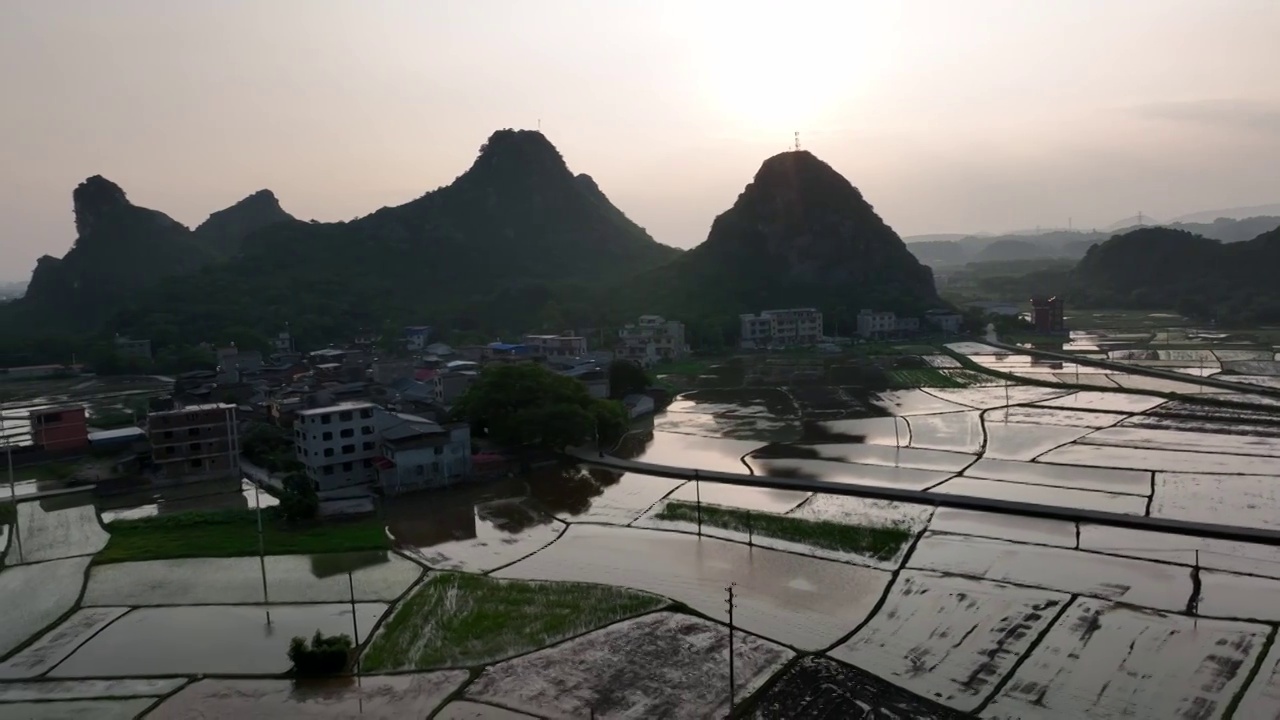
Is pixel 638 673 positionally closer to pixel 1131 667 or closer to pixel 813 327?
pixel 1131 667

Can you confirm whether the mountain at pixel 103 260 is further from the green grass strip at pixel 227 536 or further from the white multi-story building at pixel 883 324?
the green grass strip at pixel 227 536

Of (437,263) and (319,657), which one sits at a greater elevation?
(437,263)

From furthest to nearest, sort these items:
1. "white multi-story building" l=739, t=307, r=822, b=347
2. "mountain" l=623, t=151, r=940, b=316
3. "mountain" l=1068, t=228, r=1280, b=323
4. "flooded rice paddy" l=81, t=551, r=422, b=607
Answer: "mountain" l=623, t=151, r=940, b=316, "mountain" l=1068, t=228, r=1280, b=323, "white multi-story building" l=739, t=307, r=822, b=347, "flooded rice paddy" l=81, t=551, r=422, b=607

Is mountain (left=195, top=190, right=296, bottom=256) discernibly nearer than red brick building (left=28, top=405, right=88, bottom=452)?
No

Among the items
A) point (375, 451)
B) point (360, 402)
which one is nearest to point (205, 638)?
point (375, 451)

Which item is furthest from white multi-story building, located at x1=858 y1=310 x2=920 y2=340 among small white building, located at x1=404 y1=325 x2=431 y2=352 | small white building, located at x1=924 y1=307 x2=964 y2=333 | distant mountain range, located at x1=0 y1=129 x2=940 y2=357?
small white building, located at x1=404 y1=325 x2=431 y2=352

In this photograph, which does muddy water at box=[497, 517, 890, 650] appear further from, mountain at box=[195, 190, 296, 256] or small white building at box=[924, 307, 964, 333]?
mountain at box=[195, 190, 296, 256]
